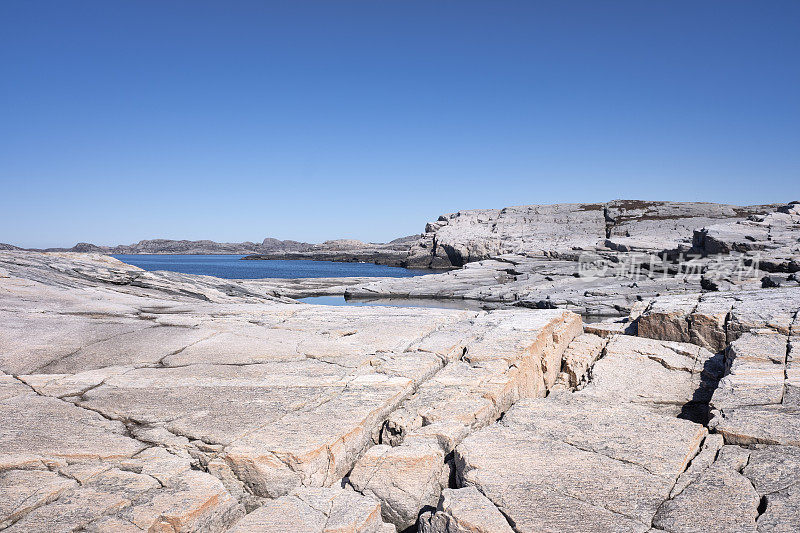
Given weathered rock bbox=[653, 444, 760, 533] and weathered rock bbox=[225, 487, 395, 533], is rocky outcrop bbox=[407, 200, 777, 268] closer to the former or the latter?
weathered rock bbox=[653, 444, 760, 533]

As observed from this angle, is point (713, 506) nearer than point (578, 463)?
Yes

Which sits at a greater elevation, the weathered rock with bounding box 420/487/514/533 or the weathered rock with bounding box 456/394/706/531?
the weathered rock with bounding box 456/394/706/531

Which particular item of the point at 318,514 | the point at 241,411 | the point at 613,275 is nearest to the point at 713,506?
the point at 318,514

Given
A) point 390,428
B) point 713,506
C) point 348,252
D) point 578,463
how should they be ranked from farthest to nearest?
1. point 348,252
2. point 390,428
3. point 578,463
4. point 713,506

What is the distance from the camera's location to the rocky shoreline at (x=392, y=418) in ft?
10.2

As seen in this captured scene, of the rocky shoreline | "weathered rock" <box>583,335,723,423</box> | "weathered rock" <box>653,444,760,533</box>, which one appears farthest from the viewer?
"weathered rock" <box>583,335,723,423</box>

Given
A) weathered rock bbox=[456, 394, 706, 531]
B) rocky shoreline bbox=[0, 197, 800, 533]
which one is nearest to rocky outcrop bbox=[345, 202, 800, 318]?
rocky shoreline bbox=[0, 197, 800, 533]

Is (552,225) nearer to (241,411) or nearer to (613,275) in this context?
(613,275)

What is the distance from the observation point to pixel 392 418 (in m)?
4.39

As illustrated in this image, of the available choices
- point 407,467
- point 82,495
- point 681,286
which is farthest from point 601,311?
point 82,495

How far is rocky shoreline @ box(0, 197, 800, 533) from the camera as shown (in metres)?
3.11

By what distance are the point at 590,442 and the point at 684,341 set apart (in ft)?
15.9

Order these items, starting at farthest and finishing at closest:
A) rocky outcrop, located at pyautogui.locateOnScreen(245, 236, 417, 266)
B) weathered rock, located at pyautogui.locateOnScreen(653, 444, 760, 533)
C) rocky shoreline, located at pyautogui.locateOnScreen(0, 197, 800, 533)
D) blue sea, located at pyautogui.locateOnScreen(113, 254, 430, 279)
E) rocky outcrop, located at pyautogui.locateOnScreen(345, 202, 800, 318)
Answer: rocky outcrop, located at pyautogui.locateOnScreen(245, 236, 417, 266)
blue sea, located at pyautogui.locateOnScreen(113, 254, 430, 279)
rocky outcrop, located at pyautogui.locateOnScreen(345, 202, 800, 318)
rocky shoreline, located at pyautogui.locateOnScreen(0, 197, 800, 533)
weathered rock, located at pyautogui.locateOnScreen(653, 444, 760, 533)

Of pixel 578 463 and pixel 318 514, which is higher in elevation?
pixel 578 463
